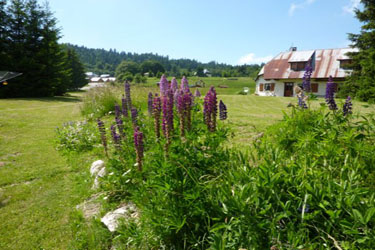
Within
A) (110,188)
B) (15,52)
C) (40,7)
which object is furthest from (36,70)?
(110,188)

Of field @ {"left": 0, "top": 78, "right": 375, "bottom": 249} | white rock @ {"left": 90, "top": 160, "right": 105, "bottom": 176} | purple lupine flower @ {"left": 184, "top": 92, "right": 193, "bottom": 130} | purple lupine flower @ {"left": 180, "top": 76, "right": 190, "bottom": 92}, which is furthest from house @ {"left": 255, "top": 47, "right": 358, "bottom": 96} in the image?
purple lupine flower @ {"left": 184, "top": 92, "right": 193, "bottom": 130}

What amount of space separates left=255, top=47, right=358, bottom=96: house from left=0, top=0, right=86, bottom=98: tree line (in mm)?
25780

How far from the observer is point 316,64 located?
29.7 m

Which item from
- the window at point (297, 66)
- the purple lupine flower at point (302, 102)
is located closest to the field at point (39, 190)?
the purple lupine flower at point (302, 102)

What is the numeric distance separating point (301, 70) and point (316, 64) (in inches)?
76.8

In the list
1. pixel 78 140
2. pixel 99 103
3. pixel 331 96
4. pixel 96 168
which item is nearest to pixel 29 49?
pixel 99 103

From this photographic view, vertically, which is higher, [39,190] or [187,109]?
[187,109]

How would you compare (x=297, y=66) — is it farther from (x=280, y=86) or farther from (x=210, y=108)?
(x=210, y=108)

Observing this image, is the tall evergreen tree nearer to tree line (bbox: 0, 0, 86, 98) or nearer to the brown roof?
the brown roof

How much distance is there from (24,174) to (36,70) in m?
23.1

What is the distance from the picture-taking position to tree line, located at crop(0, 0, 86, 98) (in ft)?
74.5

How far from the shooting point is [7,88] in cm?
2217

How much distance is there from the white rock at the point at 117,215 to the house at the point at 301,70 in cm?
2857

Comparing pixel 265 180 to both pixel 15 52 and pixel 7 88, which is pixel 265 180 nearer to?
pixel 7 88
